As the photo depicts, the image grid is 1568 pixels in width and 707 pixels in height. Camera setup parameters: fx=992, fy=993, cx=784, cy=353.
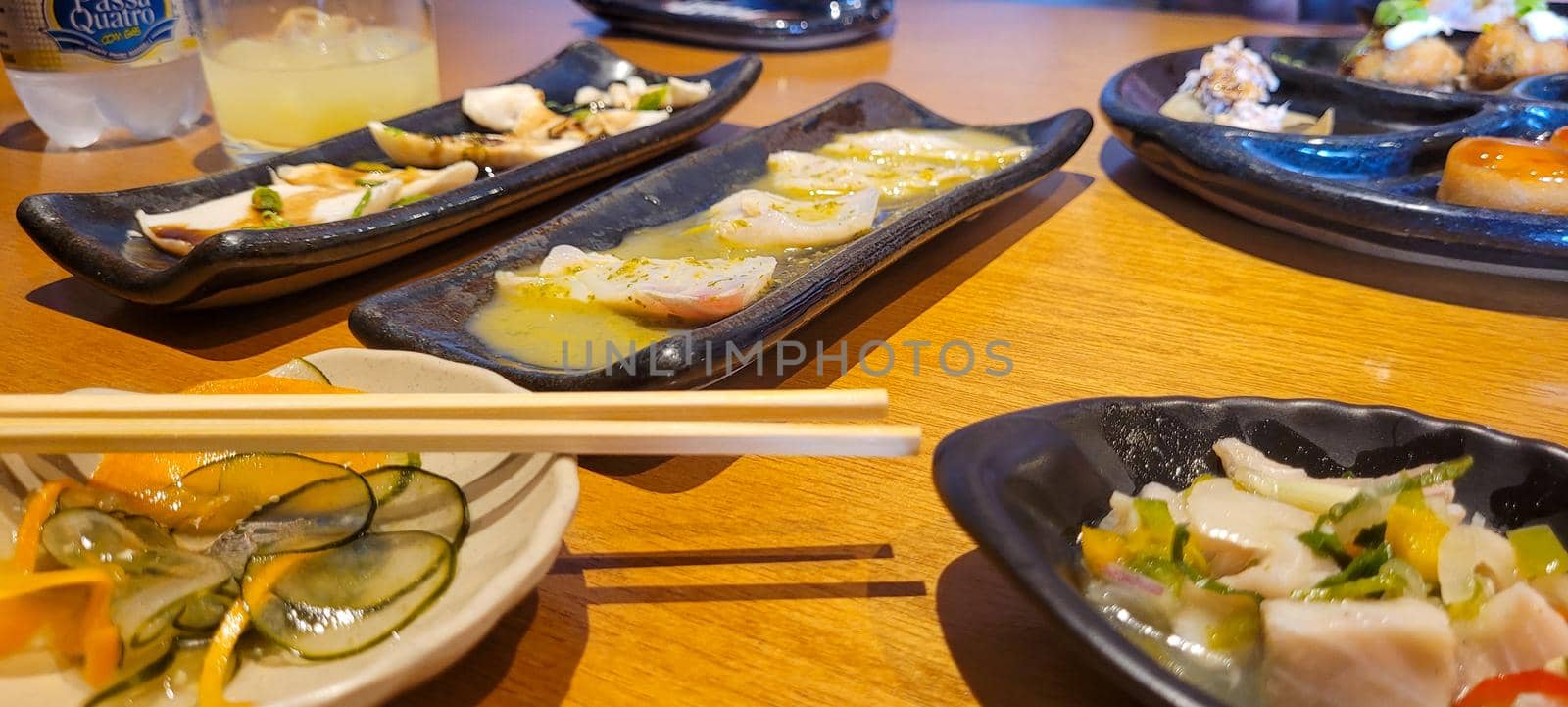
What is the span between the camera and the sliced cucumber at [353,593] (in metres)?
0.66

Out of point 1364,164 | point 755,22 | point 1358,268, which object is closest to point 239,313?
point 1358,268

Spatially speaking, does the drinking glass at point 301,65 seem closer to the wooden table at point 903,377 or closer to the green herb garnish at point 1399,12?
the wooden table at point 903,377

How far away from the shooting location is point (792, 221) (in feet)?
4.82

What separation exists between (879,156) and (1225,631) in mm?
1323

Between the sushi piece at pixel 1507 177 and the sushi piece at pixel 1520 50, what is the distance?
883mm

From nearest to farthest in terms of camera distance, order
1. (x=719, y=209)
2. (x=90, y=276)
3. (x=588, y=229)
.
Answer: (x=90, y=276) → (x=588, y=229) → (x=719, y=209)

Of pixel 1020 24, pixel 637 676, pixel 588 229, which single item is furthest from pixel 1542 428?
pixel 1020 24

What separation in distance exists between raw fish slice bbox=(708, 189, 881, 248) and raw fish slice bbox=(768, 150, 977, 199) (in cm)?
14

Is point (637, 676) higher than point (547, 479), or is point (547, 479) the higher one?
point (547, 479)

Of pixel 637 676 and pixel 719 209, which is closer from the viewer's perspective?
pixel 637 676

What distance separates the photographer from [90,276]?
4.11 feet

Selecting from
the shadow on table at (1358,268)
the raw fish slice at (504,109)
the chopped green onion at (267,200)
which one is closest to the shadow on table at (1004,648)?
the shadow on table at (1358,268)

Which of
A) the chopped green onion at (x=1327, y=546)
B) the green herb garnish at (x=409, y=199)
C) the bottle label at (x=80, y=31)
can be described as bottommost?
the green herb garnish at (x=409, y=199)

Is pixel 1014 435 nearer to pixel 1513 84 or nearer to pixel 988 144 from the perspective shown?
pixel 988 144
